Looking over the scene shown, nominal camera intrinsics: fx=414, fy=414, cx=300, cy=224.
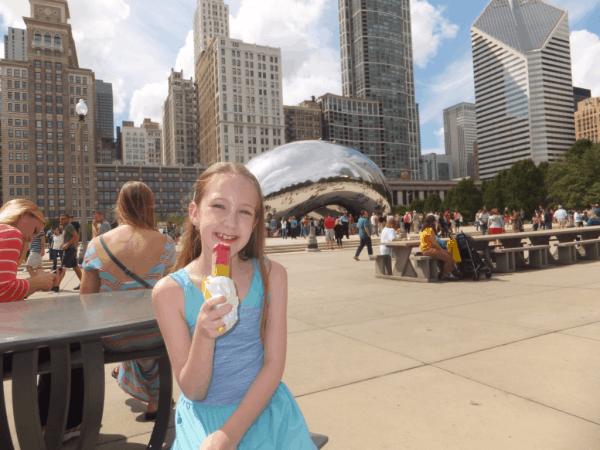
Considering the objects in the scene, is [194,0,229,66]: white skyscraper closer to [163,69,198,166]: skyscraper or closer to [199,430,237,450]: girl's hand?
[163,69,198,166]: skyscraper

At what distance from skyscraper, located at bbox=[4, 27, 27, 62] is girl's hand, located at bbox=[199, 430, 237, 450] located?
23622 cm

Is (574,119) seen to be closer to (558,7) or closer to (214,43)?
(558,7)

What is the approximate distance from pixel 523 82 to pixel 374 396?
17605cm

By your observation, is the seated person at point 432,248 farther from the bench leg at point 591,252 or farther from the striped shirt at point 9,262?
the striped shirt at point 9,262

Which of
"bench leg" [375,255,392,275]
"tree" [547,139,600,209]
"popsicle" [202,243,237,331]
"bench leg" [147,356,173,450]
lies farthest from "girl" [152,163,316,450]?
"tree" [547,139,600,209]

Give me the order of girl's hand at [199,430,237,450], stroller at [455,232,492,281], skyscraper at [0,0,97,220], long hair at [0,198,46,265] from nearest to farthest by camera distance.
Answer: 1. girl's hand at [199,430,237,450]
2. long hair at [0,198,46,265]
3. stroller at [455,232,492,281]
4. skyscraper at [0,0,97,220]

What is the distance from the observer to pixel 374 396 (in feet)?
10.5

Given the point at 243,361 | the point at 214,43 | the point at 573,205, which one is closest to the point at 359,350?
the point at 243,361

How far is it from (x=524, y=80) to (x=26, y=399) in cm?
17745

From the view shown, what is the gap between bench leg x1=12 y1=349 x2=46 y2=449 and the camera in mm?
1900

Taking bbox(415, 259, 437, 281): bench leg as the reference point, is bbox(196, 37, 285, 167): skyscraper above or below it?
above

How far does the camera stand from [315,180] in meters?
31.6

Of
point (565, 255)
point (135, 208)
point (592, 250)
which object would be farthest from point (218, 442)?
point (592, 250)

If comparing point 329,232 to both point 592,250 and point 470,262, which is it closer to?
point 592,250
